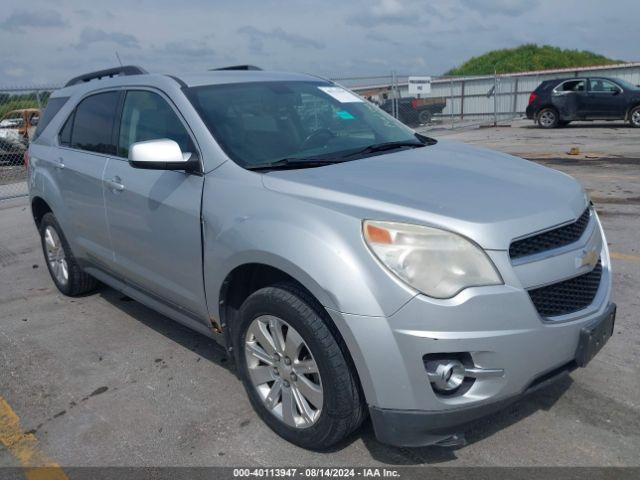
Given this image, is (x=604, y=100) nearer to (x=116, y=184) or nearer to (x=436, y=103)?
(x=436, y=103)

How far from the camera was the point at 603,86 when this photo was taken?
60.1 ft

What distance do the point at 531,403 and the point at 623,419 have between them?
44 cm

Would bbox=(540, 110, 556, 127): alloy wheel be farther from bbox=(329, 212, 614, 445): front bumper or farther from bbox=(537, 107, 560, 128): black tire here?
bbox=(329, 212, 614, 445): front bumper

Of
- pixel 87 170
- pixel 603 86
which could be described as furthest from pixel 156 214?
pixel 603 86

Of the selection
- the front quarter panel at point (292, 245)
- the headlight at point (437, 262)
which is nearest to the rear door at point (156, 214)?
the front quarter panel at point (292, 245)

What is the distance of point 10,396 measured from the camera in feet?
12.1

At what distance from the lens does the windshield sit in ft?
11.2

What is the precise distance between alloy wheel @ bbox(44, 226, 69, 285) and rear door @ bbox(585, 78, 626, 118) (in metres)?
17.2

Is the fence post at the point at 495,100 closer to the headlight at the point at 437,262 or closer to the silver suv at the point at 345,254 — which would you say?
the silver suv at the point at 345,254

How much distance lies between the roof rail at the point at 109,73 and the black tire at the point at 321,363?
243cm

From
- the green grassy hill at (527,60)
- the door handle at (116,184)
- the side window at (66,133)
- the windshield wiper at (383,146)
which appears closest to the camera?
the windshield wiper at (383,146)

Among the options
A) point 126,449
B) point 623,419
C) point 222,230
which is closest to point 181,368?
point 126,449

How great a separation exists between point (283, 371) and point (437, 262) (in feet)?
3.20

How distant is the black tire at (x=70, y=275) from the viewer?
5.08 m
